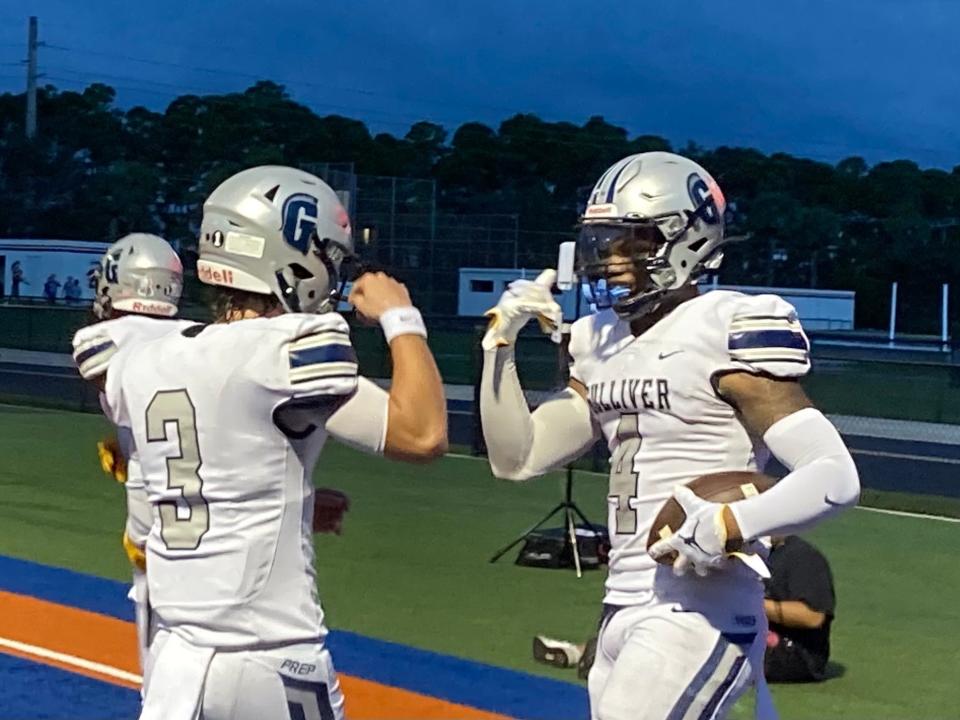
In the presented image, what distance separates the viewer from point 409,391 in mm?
3186

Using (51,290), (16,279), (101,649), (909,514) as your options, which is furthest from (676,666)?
(16,279)

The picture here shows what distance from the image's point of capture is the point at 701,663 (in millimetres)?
3607

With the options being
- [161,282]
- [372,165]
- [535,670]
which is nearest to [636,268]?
[161,282]

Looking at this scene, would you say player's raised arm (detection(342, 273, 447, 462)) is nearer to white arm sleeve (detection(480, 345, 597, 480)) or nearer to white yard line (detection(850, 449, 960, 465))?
white arm sleeve (detection(480, 345, 597, 480))

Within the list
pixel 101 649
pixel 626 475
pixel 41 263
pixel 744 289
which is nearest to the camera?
pixel 626 475

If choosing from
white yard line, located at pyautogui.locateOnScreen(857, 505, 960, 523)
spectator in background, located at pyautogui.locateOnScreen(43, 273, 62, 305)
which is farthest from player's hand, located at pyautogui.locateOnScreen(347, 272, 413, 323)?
spectator in background, located at pyautogui.locateOnScreen(43, 273, 62, 305)

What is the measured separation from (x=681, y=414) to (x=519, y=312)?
1.72 feet

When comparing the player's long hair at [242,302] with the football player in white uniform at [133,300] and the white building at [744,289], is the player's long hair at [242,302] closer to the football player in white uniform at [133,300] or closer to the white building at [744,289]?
the football player in white uniform at [133,300]

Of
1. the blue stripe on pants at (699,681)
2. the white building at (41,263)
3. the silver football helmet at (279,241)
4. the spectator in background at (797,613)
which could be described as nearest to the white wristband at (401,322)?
the silver football helmet at (279,241)

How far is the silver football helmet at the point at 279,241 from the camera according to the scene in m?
3.31

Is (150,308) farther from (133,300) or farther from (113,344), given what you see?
(113,344)

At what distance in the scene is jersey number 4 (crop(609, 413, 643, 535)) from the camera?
3.81m

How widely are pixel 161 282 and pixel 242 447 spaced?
3.19 meters

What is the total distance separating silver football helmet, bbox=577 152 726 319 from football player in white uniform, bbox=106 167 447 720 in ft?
2.61
